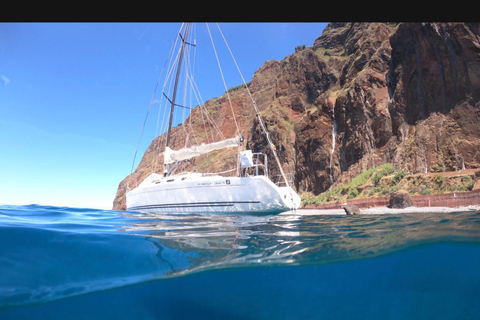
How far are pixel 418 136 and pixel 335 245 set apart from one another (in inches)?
A: 845

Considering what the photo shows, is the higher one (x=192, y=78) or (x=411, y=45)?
(x=411, y=45)

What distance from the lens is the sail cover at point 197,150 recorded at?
1386 centimetres

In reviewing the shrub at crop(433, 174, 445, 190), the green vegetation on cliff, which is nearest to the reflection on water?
the green vegetation on cliff

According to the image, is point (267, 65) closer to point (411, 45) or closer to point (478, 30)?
point (411, 45)

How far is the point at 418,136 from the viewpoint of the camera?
21.6m

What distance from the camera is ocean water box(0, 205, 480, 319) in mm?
3086

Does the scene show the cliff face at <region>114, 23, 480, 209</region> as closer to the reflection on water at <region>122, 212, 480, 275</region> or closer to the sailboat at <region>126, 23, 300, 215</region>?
the sailboat at <region>126, 23, 300, 215</region>

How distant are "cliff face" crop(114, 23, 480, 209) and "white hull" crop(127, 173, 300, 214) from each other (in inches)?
240

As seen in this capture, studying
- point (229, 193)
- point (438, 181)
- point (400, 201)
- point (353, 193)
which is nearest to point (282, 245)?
point (229, 193)

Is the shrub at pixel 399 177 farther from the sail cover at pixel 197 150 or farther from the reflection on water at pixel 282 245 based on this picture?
the reflection on water at pixel 282 245

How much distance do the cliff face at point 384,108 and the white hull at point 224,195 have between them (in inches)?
240

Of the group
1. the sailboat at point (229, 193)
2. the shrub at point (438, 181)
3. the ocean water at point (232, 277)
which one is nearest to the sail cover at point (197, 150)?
the sailboat at point (229, 193)

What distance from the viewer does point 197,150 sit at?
14734mm
